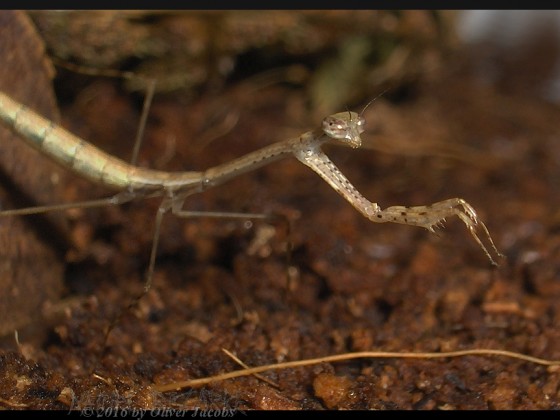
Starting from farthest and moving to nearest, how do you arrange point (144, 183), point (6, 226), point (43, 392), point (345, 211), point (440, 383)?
point (345, 211) → point (144, 183) → point (6, 226) → point (440, 383) → point (43, 392)

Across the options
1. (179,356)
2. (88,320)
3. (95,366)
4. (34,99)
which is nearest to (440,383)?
(179,356)

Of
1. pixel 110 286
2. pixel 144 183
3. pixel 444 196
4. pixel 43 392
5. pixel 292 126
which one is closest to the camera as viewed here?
pixel 43 392

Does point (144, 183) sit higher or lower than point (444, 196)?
lower

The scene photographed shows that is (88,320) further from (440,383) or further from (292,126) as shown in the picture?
(292,126)

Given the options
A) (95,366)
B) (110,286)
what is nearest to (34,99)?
(110,286)

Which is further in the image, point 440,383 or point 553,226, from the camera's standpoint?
point 553,226

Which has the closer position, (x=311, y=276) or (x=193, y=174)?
(x=193, y=174)

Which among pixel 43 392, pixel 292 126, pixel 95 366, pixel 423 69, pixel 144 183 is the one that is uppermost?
pixel 423 69
